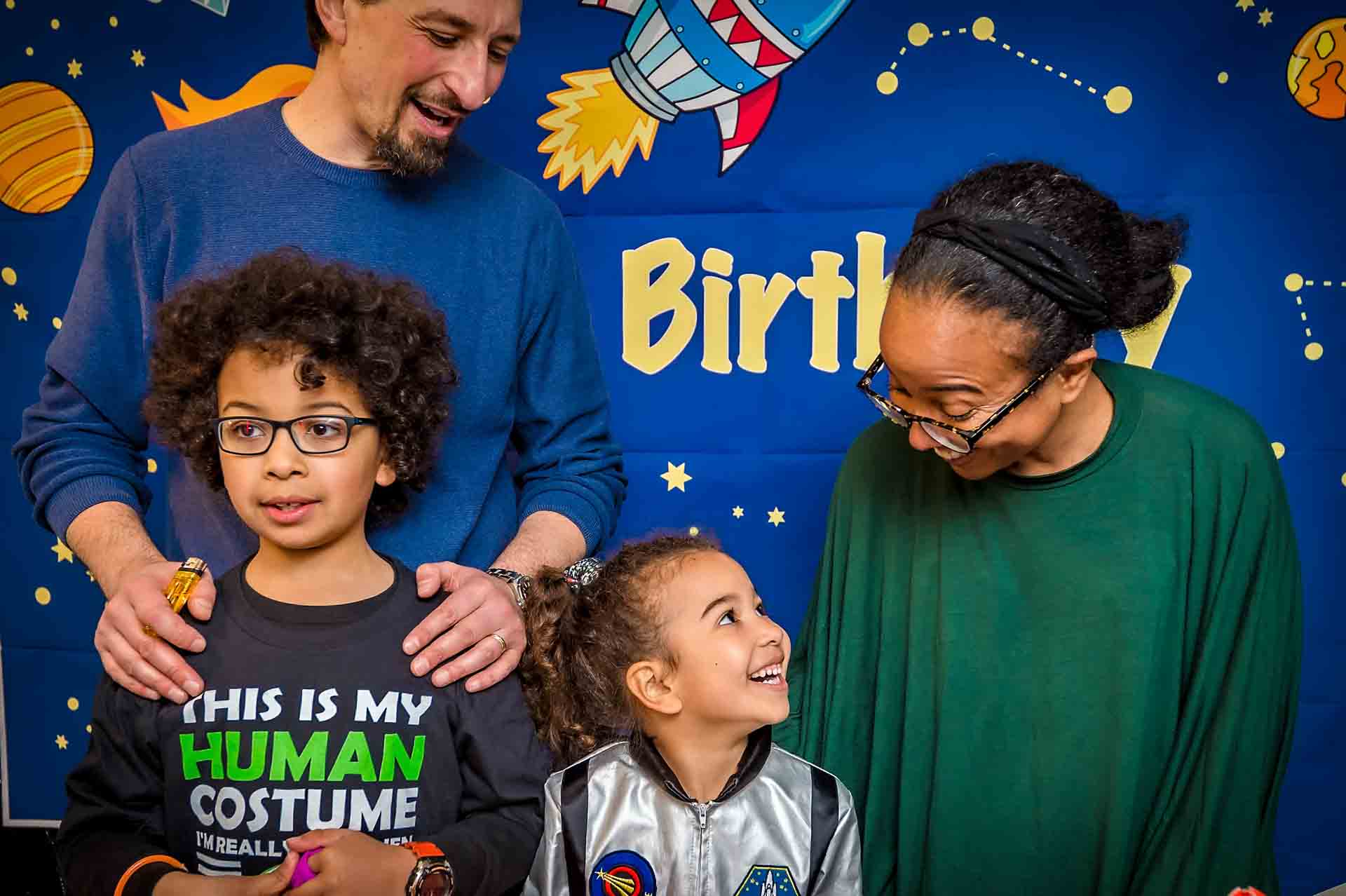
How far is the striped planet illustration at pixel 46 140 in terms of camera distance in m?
2.69

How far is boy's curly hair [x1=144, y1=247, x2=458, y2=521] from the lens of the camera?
156cm

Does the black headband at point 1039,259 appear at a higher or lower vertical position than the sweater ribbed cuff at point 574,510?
higher

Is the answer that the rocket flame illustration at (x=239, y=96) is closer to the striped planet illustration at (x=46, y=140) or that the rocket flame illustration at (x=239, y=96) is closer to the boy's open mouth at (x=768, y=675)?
the striped planet illustration at (x=46, y=140)

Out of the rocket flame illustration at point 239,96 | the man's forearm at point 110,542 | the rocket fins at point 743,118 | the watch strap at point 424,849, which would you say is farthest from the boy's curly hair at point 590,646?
the rocket flame illustration at point 239,96

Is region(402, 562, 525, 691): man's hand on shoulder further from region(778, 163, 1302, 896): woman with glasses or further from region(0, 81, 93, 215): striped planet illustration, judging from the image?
region(0, 81, 93, 215): striped planet illustration

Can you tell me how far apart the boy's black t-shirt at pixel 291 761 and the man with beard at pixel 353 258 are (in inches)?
5.9

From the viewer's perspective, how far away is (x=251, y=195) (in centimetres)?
179

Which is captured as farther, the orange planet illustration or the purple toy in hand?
the orange planet illustration

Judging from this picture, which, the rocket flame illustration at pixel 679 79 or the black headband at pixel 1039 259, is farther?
the rocket flame illustration at pixel 679 79

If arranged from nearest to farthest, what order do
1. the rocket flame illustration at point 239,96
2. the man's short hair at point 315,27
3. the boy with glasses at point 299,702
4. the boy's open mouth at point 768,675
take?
the boy with glasses at point 299,702 < the boy's open mouth at point 768,675 < the man's short hair at point 315,27 < the rocket flame illustration at point 239,96

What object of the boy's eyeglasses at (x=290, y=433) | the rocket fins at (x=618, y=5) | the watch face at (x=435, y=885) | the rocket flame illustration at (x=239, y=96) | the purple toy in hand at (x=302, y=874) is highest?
the rocket fins at (x=618, y=5)

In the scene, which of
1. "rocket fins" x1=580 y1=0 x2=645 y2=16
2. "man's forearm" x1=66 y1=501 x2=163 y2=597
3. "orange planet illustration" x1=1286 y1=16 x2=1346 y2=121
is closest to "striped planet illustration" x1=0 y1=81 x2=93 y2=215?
"rocket fins" x1=580 y1=0 x2=645 y2=16

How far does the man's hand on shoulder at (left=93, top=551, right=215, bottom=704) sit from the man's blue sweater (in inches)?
8.3

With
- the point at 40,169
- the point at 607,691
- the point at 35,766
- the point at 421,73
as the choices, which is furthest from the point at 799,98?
the point at 35,766
